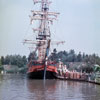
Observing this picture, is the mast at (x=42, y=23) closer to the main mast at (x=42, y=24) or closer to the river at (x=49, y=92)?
the main mast at (x=42, y=24)

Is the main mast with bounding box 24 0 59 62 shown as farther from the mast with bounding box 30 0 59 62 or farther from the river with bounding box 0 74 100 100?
the river with bounding box 0 74 100 100

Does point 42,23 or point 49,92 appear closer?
point 49,92

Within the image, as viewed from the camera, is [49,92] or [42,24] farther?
[42,24]

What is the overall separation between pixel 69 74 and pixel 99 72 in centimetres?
751

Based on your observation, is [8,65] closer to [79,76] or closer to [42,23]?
[42,23]

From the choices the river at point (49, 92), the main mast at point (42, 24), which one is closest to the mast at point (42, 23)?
the main mast at point (42, 24)

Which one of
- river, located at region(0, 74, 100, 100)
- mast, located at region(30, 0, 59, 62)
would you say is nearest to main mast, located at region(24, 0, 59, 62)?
mast, located at region(30, 0, 59, 62)

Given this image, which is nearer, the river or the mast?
the river

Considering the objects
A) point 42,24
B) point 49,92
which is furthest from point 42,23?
point 49,92

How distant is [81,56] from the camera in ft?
419

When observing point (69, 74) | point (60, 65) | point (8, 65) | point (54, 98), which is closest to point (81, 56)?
point (8, 65)

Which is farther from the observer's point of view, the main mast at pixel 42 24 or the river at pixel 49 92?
the main mast at pixel 42 24

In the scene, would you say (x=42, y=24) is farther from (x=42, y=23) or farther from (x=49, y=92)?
(x=49, y=92)

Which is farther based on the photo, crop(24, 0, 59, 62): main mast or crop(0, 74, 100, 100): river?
crop(24, 0, 59, 62): main mast
